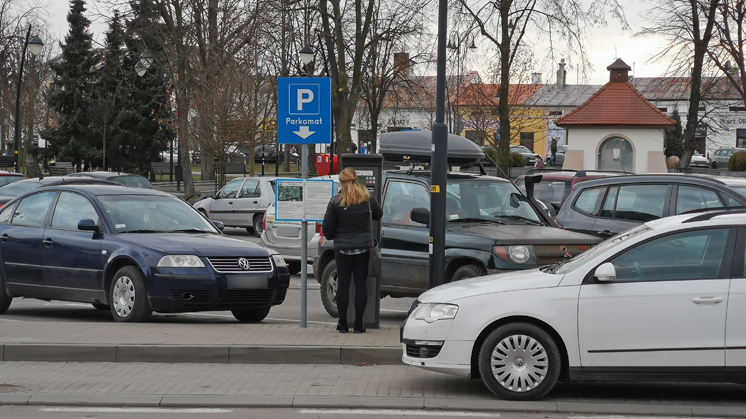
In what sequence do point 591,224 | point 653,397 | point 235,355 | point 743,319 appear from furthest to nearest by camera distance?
point 591,224, point 235,355, point 653,397, point 743,319

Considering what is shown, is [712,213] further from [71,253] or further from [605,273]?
[71,253]

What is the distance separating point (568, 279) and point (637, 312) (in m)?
0.55

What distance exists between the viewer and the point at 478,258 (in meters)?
10.4

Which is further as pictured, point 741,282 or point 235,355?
point 235,355

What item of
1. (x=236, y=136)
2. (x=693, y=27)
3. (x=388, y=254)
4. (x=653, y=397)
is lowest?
(x=653, y=397)

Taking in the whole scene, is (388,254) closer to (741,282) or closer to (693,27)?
(741,282)

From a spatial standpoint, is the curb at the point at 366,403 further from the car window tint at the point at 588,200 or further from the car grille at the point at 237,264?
the car window tint at the point at 588,200

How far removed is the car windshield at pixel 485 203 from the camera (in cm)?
1144

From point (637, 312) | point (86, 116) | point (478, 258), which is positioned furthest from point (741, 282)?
point (86, 116)

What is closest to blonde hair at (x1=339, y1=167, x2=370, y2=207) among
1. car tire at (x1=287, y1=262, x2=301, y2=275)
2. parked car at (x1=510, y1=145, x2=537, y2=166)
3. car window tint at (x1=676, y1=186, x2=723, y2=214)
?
car window tint at (x1=676, y1=186, x2=723, y2=214)

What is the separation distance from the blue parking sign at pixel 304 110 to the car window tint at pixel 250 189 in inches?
652

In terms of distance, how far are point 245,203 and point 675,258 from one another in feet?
67.4

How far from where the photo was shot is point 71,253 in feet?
36.0

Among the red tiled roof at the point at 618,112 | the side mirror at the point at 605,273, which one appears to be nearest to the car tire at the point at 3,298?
the side mirror at the point at 605,273
